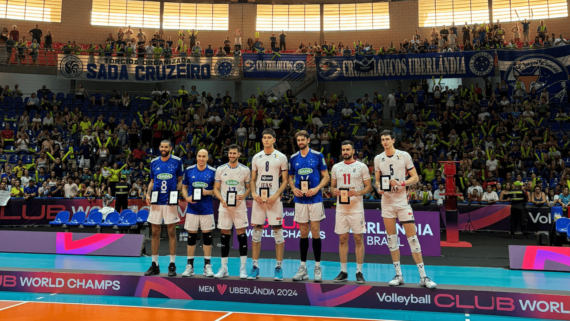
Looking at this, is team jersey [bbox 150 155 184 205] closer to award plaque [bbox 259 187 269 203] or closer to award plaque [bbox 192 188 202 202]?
award plaque [bbox 192 188 202 202]

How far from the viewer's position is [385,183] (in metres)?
6.70

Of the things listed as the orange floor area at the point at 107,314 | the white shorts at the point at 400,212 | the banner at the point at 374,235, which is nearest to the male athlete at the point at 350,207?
the white shorts at the point at 400,212

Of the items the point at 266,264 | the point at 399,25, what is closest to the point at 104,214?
the point at 266,264

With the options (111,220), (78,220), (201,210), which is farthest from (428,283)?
(78,220)

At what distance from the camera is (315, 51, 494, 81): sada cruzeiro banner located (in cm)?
2152

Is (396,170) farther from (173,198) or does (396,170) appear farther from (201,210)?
(173,198)

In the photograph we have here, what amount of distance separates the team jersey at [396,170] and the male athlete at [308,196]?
90 cm

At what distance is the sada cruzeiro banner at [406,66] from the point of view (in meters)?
21.5

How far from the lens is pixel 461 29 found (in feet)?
89.8

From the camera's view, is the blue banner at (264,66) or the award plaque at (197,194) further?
the blue banner at (264,66)

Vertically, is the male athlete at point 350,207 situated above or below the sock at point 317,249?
above

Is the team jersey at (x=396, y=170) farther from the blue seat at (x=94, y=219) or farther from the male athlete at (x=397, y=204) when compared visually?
the blue seat at (x=94, y=219)

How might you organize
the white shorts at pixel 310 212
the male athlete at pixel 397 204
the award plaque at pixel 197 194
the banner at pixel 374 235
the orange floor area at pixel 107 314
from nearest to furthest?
the orange floor area at pixel 107 314
the male athlete at pixel 397 204
the white shorts at pixel 310 212
the award plaque at pixel 197 194
the banner at pixel 374 235

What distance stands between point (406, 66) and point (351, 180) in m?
16.6
